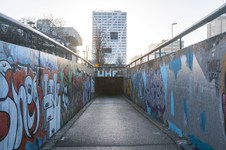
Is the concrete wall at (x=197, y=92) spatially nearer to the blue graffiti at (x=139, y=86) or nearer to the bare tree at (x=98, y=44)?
the blue graffiti at (x=139, y=86)

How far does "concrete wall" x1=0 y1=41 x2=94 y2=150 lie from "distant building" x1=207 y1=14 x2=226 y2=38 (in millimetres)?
3171

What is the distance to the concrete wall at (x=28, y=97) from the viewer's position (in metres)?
2.66

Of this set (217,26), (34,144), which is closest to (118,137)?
(34,144)

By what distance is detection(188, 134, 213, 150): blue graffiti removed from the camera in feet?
10.8

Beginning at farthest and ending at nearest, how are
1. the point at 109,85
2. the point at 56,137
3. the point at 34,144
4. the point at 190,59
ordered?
the point at 109,85 → the point at 56,137 → the point at 190,59 → the point at 34,144

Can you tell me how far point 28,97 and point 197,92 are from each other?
10.4 feet

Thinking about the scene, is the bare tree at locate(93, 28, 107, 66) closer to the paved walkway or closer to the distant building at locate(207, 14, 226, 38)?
the paved walkway

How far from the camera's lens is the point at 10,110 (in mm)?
2752

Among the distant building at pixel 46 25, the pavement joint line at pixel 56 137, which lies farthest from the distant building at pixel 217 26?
the distant building at pixel 46 25

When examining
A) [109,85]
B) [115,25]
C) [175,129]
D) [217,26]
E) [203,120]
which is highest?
[115,25]

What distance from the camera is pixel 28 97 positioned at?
3.35 meters

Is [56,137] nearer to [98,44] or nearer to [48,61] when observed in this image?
[48,61]

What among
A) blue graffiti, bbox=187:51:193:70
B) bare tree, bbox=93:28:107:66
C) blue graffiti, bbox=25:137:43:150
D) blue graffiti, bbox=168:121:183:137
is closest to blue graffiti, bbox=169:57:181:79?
blue graffiti, bbox=187:51:193:70

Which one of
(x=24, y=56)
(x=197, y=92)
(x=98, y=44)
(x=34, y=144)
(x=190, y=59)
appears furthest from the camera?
(x=98, y=44)
